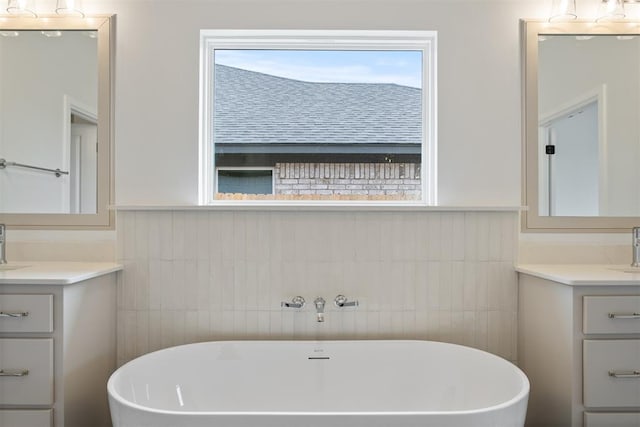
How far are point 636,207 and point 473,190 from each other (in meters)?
0.82

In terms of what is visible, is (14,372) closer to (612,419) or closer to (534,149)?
(612,419)

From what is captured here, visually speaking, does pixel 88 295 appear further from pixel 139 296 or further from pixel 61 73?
pixel 61 73

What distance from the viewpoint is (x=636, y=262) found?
1.79m

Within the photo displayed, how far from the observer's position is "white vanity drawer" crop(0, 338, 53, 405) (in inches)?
56.4

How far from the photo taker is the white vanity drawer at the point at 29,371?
1.43m

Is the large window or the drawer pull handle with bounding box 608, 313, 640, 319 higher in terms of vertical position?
the large window

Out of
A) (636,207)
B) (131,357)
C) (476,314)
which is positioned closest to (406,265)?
(476,314)

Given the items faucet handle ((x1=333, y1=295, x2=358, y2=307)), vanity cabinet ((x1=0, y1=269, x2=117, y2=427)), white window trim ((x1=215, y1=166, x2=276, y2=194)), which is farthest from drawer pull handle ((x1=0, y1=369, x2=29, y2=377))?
faucet handle ((x1=333, y1=295, x2=358, y2=307))

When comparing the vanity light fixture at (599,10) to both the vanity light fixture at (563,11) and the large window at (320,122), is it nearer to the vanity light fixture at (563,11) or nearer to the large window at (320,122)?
the vanity light fixture at (563,11)

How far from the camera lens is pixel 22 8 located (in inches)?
74.0

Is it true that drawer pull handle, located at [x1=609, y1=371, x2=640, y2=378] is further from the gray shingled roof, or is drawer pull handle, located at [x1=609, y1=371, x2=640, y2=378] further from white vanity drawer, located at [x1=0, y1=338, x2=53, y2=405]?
white vanity drawer, located at [x1=0, y1=338, x2=53, y2=405]

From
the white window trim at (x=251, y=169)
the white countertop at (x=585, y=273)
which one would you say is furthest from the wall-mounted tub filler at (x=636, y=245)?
the white window trim at (x=251, y=169)

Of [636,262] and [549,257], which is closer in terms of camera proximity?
[636,262]

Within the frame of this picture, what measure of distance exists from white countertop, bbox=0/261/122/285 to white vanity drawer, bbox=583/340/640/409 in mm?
1938
